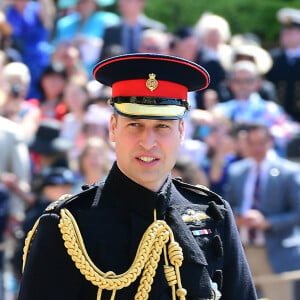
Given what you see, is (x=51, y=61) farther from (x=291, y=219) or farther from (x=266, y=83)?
(x=291, y=219)

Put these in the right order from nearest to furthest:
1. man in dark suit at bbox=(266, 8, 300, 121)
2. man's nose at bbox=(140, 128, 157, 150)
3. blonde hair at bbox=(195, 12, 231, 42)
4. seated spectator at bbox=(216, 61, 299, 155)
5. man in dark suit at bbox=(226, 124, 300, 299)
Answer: man's nose at bbox=(140, 128, 157, 150), man in dark suit at bbox=(226, 124, 300, 299), seated spectator at bbox=(216, 61, 299, 155), man in dark suit at bbox=(266, 8, 300, 121), blonde hair at bbox=(195, 12, 231, 42)

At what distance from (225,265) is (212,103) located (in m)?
5.37

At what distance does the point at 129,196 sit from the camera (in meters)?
3.85

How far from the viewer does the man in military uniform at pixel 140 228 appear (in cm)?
372

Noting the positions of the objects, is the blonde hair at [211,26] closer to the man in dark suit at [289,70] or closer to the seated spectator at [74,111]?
the man in dark suit at [289,70]

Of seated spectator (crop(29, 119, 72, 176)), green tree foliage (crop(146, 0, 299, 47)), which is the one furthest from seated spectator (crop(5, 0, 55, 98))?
green tree foliage (crop(146, 0, 299, 47))

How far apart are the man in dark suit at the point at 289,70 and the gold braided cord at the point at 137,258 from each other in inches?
235

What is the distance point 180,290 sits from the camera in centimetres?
380

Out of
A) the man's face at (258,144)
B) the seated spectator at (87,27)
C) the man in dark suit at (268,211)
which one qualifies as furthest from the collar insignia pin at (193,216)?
the seated spectator at (87,27)

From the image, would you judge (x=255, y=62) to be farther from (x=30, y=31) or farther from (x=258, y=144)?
(x=30, y=31)

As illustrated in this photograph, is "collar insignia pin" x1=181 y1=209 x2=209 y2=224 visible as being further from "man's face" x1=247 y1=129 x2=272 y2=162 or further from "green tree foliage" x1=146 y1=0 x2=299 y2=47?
"green tree foliage" x1=146 y1=0 x2=299 y2=47

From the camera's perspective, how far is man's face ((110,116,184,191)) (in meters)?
3.72

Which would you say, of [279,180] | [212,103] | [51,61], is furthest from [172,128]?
[51,61]

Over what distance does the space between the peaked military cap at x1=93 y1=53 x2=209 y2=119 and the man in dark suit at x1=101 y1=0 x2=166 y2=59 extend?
603 centimetres
